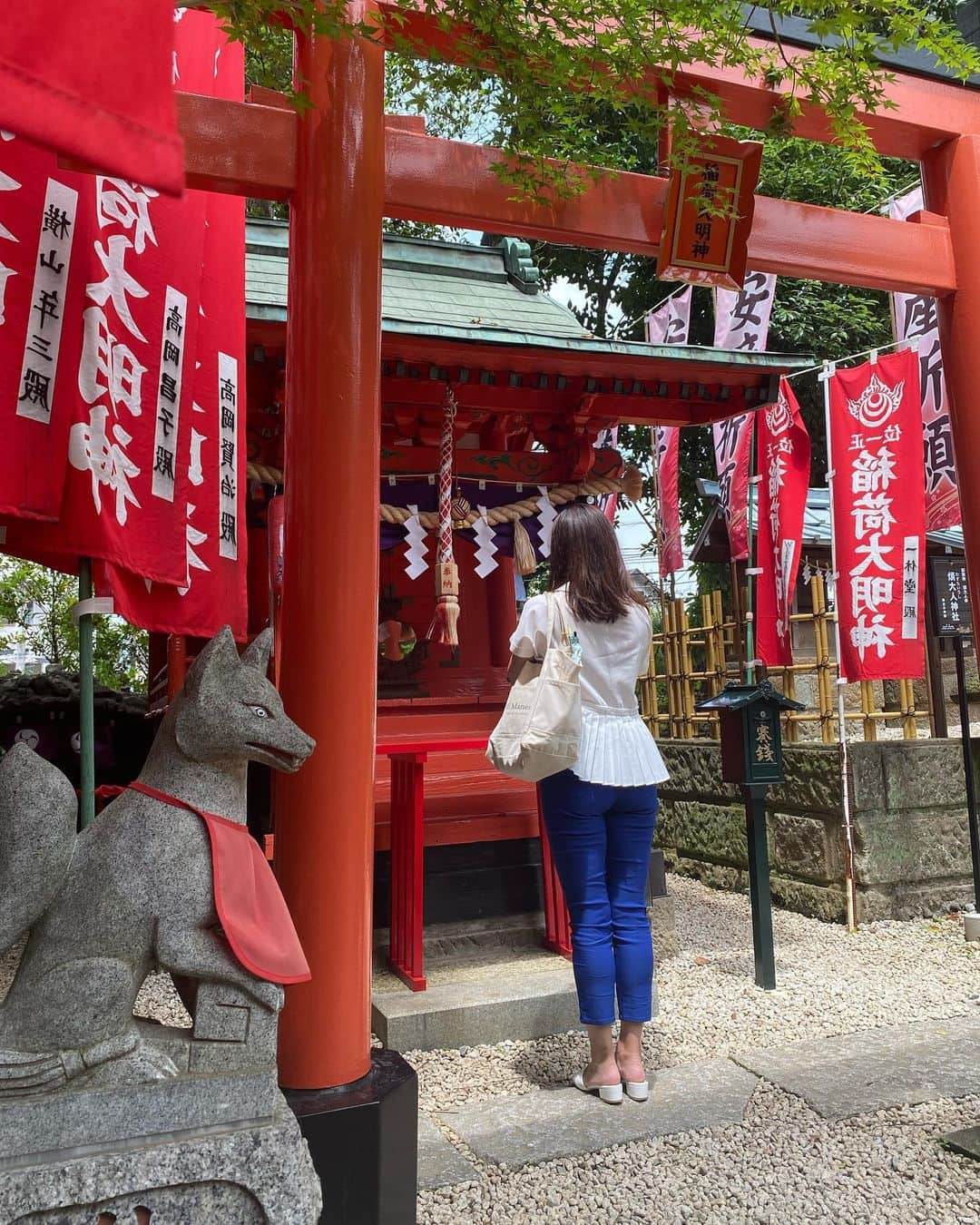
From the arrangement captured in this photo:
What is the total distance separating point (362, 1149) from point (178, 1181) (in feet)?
2.56

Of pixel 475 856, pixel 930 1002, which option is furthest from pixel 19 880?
pixel 930 1002

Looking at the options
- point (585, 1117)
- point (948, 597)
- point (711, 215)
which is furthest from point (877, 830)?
point (711, 215)

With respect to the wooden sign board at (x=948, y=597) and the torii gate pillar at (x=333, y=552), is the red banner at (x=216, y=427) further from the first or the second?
the wooden sign board at (x=948, y=597)

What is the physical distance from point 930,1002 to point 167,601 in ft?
14.4

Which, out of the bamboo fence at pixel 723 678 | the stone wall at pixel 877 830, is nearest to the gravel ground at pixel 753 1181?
the stone wall at pixel 877 830

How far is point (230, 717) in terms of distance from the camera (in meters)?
2.06

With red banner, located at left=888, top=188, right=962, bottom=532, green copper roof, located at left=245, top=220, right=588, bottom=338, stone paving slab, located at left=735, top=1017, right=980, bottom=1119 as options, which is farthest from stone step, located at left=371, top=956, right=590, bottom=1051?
red banner, located at left=888, top=188, right=962, bottom=532

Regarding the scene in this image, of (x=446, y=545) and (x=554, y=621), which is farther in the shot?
(x=446, y=545)

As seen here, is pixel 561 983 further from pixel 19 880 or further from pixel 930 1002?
pixel 19 880

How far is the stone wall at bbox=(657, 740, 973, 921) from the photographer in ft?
21.6

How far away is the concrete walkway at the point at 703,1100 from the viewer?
9.90ft

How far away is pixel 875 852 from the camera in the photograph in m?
6.59

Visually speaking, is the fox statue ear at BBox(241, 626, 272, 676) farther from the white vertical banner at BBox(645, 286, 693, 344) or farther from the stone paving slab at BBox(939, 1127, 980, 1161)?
the white vertical banner at BBox(645, 286, 693, 344)

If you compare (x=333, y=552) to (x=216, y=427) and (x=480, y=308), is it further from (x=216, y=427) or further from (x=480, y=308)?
(x=480, y=308)
